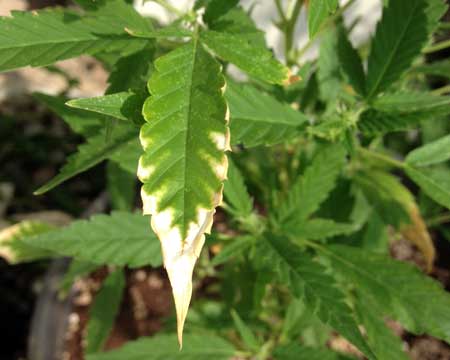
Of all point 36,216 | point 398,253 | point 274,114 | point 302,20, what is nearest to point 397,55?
point 274,114

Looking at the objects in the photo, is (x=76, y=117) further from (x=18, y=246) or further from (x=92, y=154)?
(x=18, y=246)

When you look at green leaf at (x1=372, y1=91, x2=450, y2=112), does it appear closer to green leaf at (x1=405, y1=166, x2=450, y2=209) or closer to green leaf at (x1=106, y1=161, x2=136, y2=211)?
green leaf at (x1=405, y1=166, x2=450, y2=209)

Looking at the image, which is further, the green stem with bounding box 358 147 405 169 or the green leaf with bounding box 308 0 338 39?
the green stem with bounding box 358 147 405 169

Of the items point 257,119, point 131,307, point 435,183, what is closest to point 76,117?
point 257,119

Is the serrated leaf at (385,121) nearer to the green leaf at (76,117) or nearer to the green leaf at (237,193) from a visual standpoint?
the green leaf at (237,193)

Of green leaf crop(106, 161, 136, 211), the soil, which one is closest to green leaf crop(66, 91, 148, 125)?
green leaf crop(106, 161, 136, 211)

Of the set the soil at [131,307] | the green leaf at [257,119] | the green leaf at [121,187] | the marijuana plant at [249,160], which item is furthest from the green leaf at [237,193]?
the soil at [131,307]
